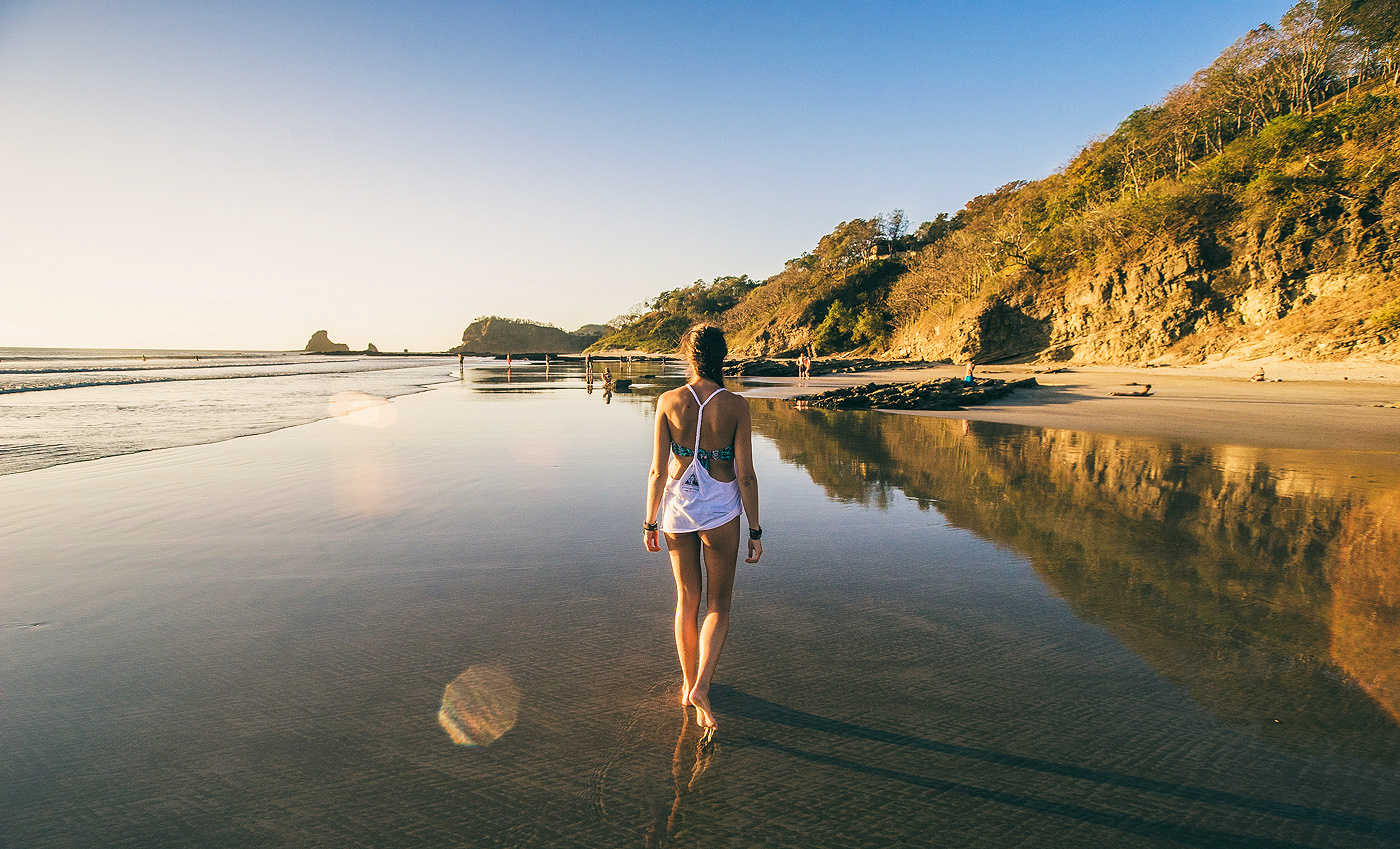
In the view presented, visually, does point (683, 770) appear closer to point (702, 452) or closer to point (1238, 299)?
point (702, 452)

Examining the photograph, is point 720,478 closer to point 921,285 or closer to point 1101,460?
point 1101,460

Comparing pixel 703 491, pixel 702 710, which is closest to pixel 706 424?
pixel 703 491

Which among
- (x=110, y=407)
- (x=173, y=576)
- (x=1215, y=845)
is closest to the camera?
(x=1215, y=845)

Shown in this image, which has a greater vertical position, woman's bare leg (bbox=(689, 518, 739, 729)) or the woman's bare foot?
woman's bare leg (bbox=(689, 518, 739, 729))

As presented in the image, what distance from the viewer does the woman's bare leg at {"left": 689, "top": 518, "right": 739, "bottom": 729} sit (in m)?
2.91

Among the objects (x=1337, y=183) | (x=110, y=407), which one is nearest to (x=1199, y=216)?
(x=1337, y=183)

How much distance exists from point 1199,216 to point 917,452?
116ft

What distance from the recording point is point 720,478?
300 cm

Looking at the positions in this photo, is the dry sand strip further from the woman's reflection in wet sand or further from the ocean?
the ocean

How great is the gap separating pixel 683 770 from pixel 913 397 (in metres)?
18.1

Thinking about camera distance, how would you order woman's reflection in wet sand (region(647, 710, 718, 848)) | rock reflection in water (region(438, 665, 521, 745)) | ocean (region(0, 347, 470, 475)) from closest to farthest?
woman's reflection in wet sand (region(647, 710, 718, 848)) < rock reflection in water (region(438, 665, 521, 745)) < ocean (region(0, 347, 470, 475))

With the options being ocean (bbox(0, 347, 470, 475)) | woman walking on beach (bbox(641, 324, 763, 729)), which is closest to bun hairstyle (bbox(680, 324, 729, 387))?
woman walking on beach (bbox(641, 324, 763, 729))

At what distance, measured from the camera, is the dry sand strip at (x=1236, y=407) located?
12.1 metres

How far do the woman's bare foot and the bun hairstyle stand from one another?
1.57 meters
